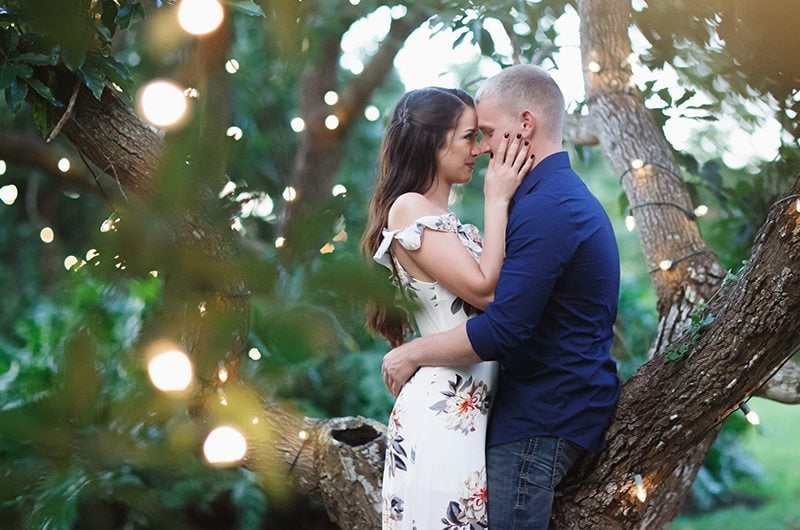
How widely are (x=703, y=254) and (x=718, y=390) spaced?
101cm

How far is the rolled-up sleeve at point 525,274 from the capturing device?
4.62 feet

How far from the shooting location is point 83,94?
1.42m

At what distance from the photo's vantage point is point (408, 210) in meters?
1.58

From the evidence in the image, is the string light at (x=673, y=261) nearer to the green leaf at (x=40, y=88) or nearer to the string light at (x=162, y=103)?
the green leaf at (x=40, y=88)

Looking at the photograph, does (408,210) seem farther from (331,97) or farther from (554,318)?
(331,97)

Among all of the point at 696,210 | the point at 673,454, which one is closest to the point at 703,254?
the point at 696,210

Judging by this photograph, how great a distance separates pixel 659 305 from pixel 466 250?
1177mm

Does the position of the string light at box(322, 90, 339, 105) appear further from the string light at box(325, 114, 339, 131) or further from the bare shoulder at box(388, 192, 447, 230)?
the bare shoulder at box(388, 192, 447, 230)

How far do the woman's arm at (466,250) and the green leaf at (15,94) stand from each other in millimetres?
644

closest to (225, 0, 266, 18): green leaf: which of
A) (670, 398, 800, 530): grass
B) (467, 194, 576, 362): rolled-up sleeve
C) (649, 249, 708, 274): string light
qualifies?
(467, 194, 576, 362): rolled-up sleeve

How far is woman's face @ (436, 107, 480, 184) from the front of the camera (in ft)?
5.34

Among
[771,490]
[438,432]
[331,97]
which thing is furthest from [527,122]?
[771,490]

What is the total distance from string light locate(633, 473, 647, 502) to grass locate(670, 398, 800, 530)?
9.24ft

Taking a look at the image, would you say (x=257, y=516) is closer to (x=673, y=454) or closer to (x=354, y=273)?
(x=673, y=454)
